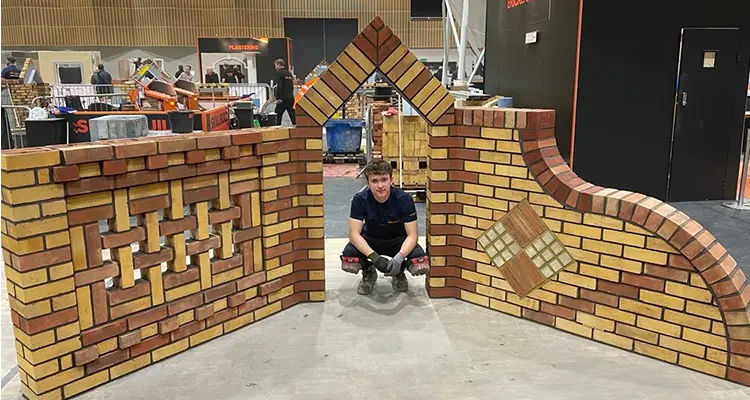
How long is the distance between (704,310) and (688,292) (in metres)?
0.12

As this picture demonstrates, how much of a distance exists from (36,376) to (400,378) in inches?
69.4

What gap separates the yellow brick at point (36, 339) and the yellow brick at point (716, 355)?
3.31 metres

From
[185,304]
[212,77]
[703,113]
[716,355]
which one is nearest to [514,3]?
[703,113]

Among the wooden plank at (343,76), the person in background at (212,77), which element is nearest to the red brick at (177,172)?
the wooden plank at (343,76)

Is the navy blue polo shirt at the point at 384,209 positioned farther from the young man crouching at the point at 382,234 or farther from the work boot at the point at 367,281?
the work boot at the point at 367,281

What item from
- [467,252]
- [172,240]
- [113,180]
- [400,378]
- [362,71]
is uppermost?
[362,71]

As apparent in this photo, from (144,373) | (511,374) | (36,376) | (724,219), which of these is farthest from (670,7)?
(36,376)

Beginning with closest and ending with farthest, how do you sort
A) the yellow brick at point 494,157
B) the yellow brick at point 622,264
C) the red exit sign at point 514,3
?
the yellow brick at point 622,264
the yellow brick at point 494,157
the red exit sign at point 514,3

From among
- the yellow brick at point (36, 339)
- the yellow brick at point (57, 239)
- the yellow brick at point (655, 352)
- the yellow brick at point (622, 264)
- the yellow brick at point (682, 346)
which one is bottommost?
the yellow brick at point (655, 352)

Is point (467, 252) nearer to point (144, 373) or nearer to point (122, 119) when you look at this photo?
point (144, 373)

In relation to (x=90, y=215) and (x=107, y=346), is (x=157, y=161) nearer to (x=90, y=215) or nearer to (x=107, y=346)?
(x=90, y=215)

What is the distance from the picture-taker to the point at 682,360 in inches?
129

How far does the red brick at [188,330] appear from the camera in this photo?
3.42m

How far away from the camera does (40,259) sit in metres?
2.80
